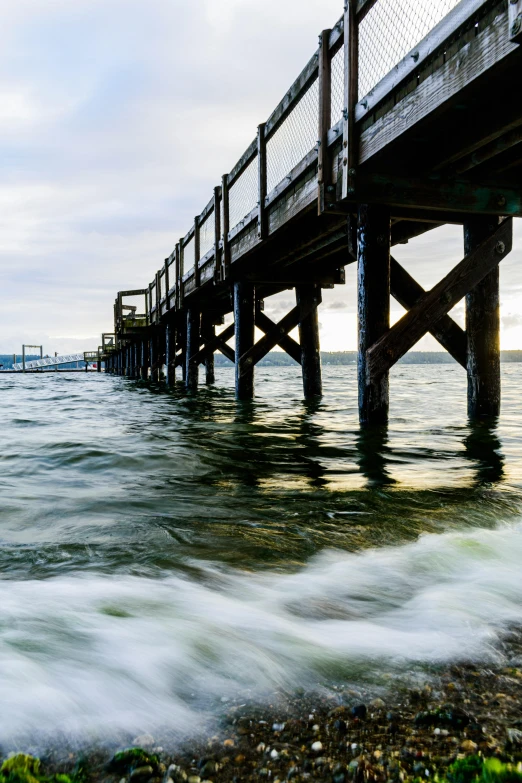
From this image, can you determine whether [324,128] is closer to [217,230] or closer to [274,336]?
[274,336]

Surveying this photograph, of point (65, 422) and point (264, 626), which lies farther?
point (65, 422)

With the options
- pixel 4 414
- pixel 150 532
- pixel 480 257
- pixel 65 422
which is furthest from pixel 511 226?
pixel 4 414

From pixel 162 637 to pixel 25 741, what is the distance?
0.65 meters

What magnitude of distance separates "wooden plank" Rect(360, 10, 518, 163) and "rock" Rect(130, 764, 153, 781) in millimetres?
4046

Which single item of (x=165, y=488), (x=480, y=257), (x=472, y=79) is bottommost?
(x=165, y=488)

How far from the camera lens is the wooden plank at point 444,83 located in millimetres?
3495

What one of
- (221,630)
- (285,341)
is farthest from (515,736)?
(285,341)

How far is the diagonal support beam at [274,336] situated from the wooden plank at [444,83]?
5.55 m

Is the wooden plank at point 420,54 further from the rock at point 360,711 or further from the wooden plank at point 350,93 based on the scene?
the rock at point 360,711

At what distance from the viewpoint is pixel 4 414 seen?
462 inches

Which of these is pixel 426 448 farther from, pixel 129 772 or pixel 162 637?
pixel 129 772

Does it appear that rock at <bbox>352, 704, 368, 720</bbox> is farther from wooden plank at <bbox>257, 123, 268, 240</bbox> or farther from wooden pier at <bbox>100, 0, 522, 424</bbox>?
wooden plank at <bbox>257, 123, 268, 240</bbox>

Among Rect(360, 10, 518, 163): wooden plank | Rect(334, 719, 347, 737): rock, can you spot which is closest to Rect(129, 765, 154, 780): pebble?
Rect(334, 719, 347, 737): rock

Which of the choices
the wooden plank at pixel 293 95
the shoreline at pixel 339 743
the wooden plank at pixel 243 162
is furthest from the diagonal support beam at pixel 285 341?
the shoreline at pixel 339 743
